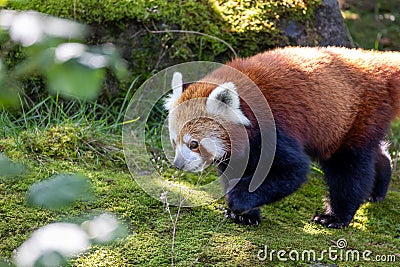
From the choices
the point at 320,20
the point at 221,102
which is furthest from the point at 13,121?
the point at 320,20

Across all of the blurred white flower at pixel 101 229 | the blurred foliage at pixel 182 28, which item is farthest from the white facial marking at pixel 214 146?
the blurred white flower at pixel 101 229

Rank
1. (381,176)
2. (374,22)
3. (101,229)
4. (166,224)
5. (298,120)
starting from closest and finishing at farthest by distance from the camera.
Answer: (101,229) < (166,224) < (298,120) < (381,176) < (374,22)

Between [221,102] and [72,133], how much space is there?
4.03 feet

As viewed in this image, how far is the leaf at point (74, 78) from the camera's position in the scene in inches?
25.5

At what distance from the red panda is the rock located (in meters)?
1.13

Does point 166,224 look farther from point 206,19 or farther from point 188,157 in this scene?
point 206,19

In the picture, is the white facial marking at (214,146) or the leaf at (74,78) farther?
the white facial marking at (214,146)

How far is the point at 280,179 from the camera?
9.30 feet

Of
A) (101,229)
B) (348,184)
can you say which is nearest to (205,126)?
(348,184)

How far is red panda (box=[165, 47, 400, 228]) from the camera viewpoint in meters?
2.83

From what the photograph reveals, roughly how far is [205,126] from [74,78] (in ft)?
7.24

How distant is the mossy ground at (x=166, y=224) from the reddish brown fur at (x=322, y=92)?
0.49 m

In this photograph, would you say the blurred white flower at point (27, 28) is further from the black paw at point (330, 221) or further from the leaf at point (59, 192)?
the black paw at point (330, 221)

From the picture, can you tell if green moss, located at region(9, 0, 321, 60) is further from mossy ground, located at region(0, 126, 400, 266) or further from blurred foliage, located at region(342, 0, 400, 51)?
blurred foliage, located at region(342, 0, 400, 51)
